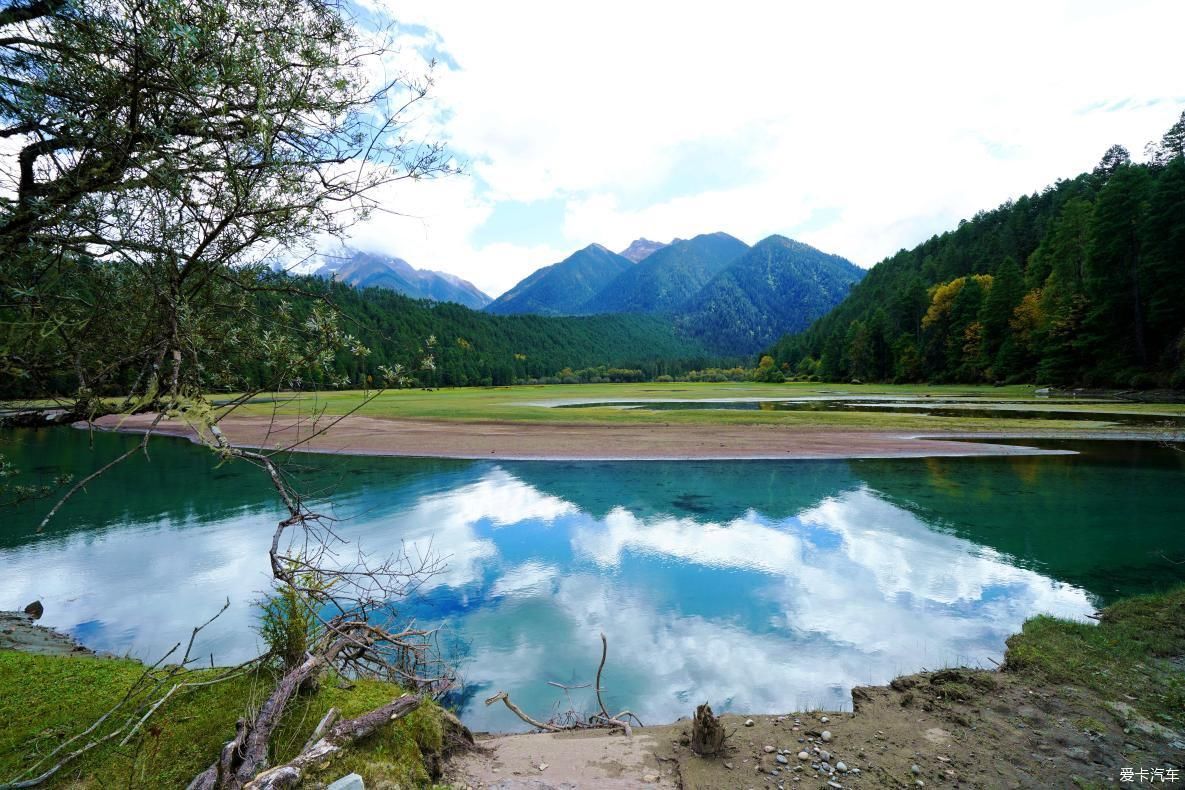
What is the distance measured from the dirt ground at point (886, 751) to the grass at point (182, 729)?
0.69 meters

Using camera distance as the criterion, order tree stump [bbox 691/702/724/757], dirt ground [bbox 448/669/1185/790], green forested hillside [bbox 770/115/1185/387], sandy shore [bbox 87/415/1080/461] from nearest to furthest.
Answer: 1. dirt ground [bbox 448/669/1185/790]
2. tree stump [bbox 691/702/724/757]
3. sandy shore [bbox 87/415/1080/461]
4. green forested hillside [bbox 770/115/1185/387]

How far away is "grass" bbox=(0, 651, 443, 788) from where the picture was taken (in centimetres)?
385

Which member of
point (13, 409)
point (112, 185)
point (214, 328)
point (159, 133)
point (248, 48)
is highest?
point (248, 48)

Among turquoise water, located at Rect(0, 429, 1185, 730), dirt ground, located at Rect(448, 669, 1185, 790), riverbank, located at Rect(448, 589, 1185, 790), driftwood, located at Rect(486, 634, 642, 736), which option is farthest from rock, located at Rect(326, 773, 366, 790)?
driftwood, located at Rect(486, 634, 642, 736)

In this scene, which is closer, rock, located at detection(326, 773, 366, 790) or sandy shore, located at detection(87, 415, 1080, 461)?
rock, located at detection(326, 773, 366, 790)

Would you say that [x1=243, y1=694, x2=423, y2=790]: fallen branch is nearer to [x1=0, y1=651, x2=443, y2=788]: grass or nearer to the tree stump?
[x1=0, y1=651, x2=443, y2=788]: grass

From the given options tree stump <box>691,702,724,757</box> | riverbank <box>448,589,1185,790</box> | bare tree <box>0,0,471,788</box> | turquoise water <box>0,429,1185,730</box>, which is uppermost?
bare tree <box>0,0,471,788</box>

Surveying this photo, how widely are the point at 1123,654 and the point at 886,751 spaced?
→ 5.00 m

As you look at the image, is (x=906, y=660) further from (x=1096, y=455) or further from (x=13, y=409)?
(x=1096, y=455)

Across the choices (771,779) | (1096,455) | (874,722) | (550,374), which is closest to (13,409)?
(771,779)

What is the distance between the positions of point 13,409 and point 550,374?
19451cm

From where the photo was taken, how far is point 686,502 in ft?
64.0

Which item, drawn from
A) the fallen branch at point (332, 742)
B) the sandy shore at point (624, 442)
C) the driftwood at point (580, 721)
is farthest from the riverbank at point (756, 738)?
the sandy shore at point (624, 442)

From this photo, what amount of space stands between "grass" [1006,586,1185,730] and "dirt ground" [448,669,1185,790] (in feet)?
1.44
